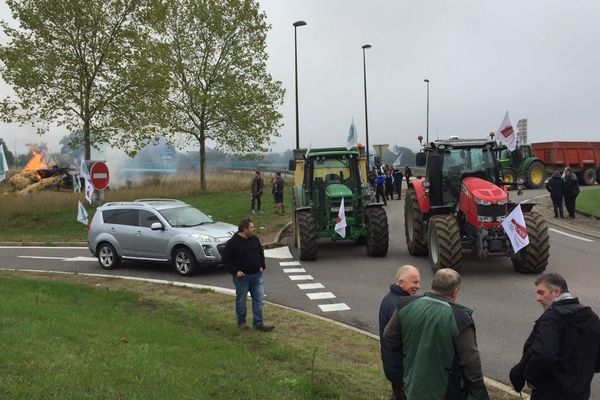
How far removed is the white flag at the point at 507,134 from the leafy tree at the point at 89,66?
625 inches

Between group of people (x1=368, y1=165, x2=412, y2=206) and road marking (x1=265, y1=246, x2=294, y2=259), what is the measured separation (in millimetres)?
9783

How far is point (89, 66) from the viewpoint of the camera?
85.6 feet

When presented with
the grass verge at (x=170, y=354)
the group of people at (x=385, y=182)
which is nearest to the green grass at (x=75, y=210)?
the group of people at (x=385, y=182)

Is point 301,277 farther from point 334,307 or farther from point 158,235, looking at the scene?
point 158,235

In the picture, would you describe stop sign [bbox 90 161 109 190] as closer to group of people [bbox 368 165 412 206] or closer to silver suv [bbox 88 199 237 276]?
silver suv [bbox 88 199 237 276]

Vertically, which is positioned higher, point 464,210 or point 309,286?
point 464,210

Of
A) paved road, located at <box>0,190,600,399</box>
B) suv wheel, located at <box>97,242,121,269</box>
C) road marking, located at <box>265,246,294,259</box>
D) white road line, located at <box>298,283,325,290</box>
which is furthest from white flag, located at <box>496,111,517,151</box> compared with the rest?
suv wheel, located at <box>97,242,121,269</box>

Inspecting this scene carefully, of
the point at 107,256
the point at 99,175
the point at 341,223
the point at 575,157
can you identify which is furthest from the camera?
the point at 575,157

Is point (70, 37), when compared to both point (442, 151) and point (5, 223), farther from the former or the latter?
point (442, 151)

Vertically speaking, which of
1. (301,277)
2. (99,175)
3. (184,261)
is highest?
(99,175)

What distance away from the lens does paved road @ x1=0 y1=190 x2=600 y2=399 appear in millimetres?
7734

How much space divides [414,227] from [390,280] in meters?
2.48

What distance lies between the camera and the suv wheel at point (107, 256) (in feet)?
45.2

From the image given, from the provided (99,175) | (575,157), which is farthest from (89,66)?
(575,157)
